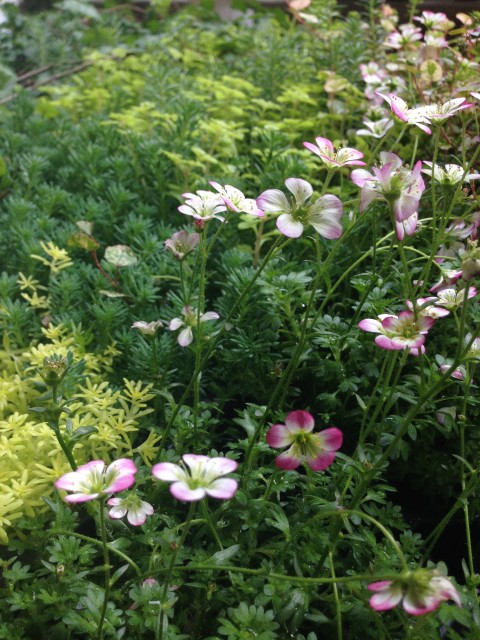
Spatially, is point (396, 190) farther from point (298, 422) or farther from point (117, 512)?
point (117, 512)

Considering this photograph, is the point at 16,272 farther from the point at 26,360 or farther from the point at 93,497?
the point at 93,497

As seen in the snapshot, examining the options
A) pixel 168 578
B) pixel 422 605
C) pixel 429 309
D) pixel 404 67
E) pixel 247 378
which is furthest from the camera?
pixel 404 67

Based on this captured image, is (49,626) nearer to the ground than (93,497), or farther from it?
nearer to the ground

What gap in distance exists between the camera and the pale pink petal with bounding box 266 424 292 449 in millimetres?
835

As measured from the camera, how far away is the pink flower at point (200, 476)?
0.70 m

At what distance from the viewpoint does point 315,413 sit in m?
1.30

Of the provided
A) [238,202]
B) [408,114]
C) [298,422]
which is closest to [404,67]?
[408,114]

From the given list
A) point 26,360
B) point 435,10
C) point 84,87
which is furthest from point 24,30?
point 26,360

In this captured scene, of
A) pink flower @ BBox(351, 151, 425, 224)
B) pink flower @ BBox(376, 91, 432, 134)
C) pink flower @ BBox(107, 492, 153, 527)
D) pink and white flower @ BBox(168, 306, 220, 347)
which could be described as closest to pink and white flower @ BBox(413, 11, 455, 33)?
pink flower @ BBox(376, 91, 432, 134)

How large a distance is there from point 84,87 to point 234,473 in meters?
2.26

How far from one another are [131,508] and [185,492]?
0.27 metres

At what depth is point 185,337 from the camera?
3.53 feet

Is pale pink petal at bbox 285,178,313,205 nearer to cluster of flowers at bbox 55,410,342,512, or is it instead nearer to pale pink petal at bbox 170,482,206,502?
cluster of flowers at bbox 55,410,342,512

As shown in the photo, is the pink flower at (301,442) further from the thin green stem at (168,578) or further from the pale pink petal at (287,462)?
the thin green stem at (168,578)
